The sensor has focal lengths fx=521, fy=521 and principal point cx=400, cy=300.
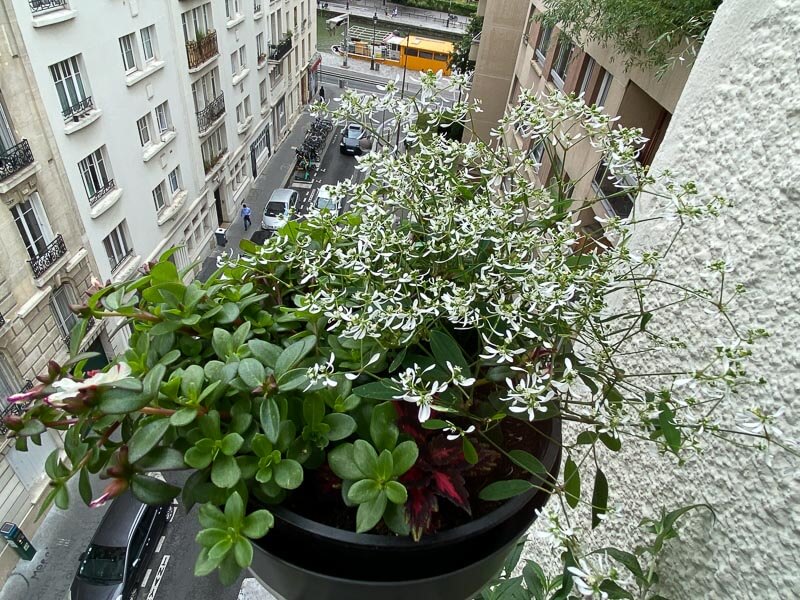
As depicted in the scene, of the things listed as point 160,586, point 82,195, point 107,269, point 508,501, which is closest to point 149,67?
point 82,195

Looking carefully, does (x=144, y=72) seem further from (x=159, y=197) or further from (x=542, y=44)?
(x=542, y=44)

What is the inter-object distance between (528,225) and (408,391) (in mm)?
379

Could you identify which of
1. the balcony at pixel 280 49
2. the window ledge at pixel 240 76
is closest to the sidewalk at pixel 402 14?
the balcony at pixel 280 49

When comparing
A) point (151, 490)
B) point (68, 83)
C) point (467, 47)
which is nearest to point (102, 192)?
point (68, 83)

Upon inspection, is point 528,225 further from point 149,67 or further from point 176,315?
point 149,67

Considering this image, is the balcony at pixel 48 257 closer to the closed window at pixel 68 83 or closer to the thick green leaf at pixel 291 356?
the closed window at pixel 68 83

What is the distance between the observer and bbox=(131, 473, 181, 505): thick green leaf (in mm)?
655

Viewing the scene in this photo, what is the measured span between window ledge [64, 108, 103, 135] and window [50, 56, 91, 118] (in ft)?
0.22

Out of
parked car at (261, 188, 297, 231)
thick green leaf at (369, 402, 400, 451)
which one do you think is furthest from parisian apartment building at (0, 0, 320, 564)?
thick green leaf at (369, 402, 400, 451)

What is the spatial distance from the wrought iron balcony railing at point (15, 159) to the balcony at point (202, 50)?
2.99m

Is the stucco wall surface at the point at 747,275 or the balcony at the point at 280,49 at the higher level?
the stucco wall surface at the point at 747,275

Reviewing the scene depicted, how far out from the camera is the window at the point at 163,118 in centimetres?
598

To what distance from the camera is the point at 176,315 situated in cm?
78

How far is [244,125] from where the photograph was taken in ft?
29.0
